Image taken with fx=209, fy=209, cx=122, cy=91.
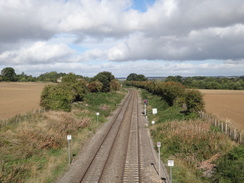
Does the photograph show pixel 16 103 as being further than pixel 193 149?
Yes

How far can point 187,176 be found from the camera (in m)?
11.4

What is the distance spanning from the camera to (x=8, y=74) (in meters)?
149

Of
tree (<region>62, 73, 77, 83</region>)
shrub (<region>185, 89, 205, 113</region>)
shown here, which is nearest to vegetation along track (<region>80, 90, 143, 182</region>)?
shrub (<region>185, 89, 205, 113</region>)

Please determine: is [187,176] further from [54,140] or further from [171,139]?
[54,140]

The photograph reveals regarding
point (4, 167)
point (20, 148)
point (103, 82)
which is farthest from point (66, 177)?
point (103, 82)

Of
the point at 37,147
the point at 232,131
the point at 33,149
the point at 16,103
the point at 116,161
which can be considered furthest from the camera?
the point at 16,103

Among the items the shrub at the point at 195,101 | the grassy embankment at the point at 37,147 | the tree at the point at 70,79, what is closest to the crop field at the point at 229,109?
the shrub at the point at 195,101

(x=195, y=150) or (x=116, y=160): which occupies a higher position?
(x=195, y=150)

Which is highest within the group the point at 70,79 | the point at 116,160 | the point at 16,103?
the point at 70,79

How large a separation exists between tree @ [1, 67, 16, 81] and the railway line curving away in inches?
5840


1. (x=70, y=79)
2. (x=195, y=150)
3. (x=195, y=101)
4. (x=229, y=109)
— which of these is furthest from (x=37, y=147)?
(x=229, y=109)

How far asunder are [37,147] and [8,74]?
154 meters

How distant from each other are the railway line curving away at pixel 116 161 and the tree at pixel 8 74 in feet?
487

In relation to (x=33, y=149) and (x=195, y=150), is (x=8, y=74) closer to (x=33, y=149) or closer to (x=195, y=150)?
(x=33, y=149)
